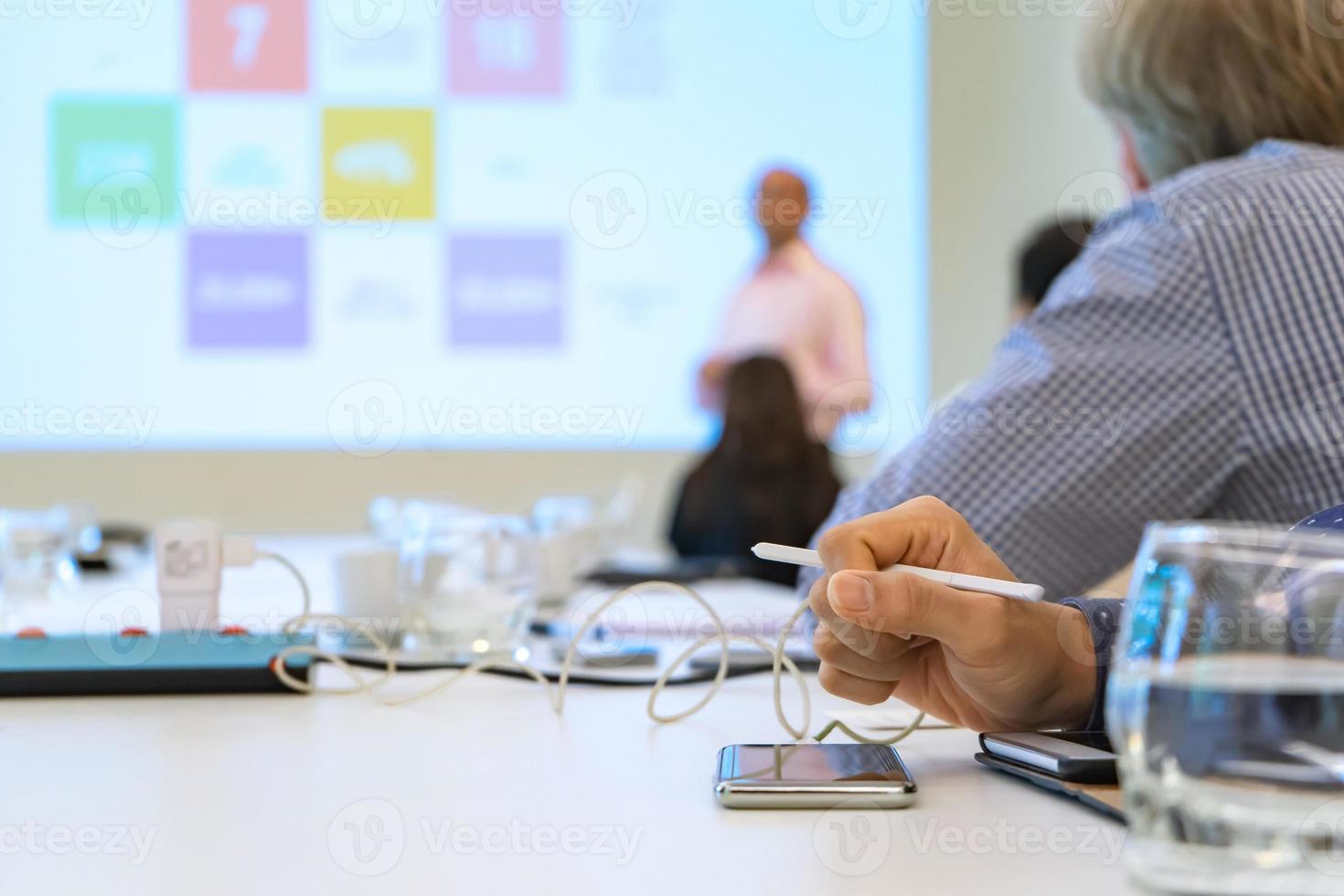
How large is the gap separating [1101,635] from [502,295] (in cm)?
338

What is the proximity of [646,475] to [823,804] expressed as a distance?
12.4 ft

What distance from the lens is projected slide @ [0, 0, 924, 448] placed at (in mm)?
3865

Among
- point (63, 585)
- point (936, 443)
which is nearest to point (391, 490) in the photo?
point (63, 585)

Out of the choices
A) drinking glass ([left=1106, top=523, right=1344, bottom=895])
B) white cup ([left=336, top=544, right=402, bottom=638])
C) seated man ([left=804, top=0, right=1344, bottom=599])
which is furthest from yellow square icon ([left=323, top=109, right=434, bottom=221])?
drinking glass ([left=1106, top=523, right=1344, bottom=895])

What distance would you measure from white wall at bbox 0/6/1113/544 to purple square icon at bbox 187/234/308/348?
1.79 feet

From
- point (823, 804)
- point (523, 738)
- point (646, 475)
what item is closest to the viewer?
point (823, 804)

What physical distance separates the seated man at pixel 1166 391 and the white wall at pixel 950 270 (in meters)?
3.26

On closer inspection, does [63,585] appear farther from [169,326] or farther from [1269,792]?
[169,326]

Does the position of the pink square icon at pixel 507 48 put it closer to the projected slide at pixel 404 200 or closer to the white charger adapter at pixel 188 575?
the projected slide at pixel 404 200

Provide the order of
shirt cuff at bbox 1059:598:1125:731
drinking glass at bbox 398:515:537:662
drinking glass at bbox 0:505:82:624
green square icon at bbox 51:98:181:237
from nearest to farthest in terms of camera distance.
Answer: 1. shirt cuff at bbox 1059:598:1125:731
2. drinking glass at bbox 398:515:537:662
3. drinking glass at bbox 0:505:82:624
4. green square icon at bbox 51:98:181:237

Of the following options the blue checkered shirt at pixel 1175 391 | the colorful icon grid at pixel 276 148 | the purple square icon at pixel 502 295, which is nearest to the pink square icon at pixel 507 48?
the colorful icon grid at pixel 276 148

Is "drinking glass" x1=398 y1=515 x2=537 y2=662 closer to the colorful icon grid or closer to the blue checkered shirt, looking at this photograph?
the blue checkered shirt

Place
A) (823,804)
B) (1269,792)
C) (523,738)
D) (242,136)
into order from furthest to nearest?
(242,136) < (523,738) < (823,804) < (1269,792)

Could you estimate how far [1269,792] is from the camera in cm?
45
